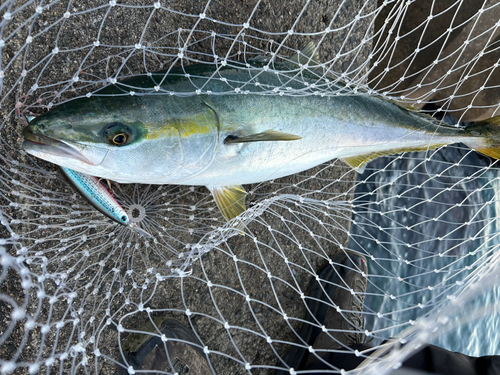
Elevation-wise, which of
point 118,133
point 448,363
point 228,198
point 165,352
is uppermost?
point 118,133

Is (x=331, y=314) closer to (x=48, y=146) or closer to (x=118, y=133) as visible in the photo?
(x=118, y=133)

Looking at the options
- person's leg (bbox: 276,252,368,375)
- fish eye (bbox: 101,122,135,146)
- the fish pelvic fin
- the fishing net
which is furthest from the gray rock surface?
fish eye (bbox: 101,122,135,146)

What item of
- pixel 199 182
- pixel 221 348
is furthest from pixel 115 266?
pixel 221 348

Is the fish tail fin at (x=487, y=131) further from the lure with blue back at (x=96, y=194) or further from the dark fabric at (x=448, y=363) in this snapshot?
the lure with blue back at (x=96, y=194)

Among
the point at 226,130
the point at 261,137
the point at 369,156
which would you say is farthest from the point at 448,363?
the point at 226,130

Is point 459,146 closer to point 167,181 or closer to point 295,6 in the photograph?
point 295,6

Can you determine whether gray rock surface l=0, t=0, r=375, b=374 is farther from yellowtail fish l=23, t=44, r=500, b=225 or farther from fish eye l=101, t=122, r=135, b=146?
fish eye l=101, t=122, r=135, b=146
